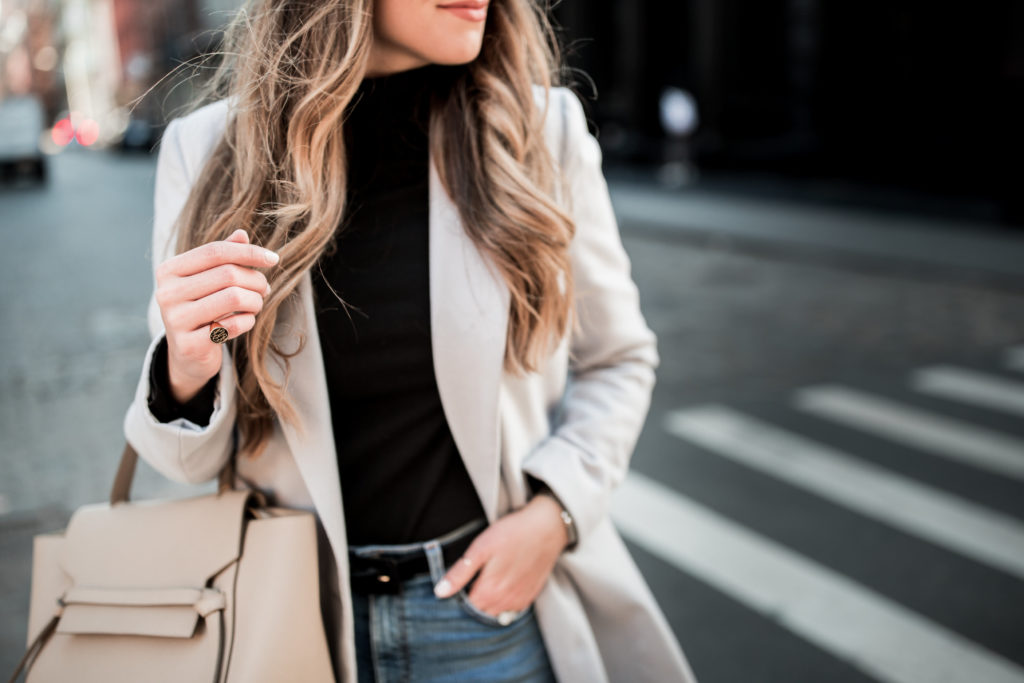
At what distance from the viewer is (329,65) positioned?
1514 mm

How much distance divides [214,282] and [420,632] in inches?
26.9

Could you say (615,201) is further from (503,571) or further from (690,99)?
(503,571)

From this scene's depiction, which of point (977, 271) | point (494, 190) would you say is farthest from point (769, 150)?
point (494, 190)

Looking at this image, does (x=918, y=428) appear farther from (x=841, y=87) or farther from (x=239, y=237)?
(x=841, y=87)

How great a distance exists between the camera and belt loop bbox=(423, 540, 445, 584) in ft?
5.10

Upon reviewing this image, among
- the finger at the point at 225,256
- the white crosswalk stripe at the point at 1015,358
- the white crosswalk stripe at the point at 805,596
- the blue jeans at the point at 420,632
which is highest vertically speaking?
the finger at the point at 225,256

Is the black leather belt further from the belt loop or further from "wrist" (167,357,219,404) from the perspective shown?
"wrist" (167,357,219,404)

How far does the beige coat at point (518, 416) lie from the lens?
4.88 feet

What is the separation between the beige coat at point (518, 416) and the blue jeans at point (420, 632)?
0.25 ft

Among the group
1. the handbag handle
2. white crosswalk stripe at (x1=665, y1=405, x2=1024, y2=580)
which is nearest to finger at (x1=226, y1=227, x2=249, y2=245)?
the handbag handle

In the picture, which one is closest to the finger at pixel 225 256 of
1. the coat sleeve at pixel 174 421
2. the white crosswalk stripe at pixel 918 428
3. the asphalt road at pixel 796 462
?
the coat sleeve at pixel 174 421

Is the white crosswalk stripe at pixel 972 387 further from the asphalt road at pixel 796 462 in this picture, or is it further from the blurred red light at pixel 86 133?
the blurred red light at pixel 86 133

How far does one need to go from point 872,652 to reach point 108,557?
278 cm

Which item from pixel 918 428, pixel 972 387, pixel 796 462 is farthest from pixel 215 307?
pixel 972 387
